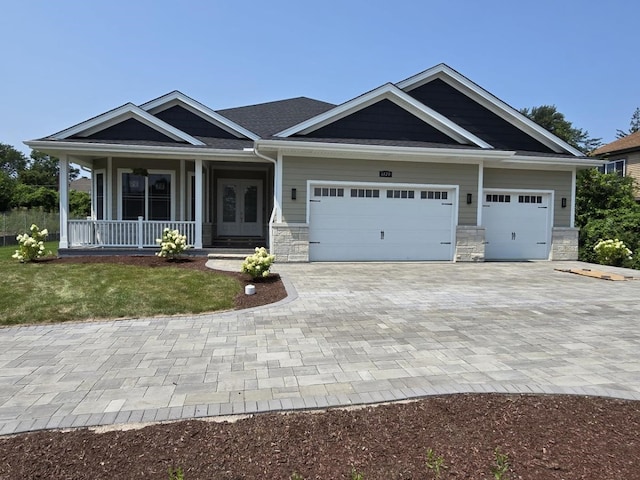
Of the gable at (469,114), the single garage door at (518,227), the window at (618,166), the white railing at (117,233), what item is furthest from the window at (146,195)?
the window at (618,166)

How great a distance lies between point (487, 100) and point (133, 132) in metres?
11.9

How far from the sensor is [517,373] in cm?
417

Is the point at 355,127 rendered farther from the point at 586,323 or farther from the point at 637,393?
the point at 637,393

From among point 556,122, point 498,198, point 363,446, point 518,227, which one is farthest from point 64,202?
point 556,122

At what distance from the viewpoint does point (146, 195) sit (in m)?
14.0

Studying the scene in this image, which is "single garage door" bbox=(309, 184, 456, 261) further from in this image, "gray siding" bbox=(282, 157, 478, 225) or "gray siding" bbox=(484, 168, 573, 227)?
"gray siding" bbox=(484, 168, 573, 227)

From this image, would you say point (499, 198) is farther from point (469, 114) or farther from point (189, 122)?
point (189, 122)

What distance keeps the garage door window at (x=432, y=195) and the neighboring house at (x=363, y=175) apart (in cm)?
3

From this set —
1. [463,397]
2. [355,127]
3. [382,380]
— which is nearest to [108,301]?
[382,380]

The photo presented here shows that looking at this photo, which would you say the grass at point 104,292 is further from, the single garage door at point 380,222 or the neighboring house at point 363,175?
the single garage door at point 380,222

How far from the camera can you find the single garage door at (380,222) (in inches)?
493

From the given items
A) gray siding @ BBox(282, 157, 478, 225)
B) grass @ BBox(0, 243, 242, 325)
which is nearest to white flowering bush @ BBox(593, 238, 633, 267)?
gray siding @ BBox(282, 157, 478, 225)

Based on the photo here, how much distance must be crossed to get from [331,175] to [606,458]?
10306 mm

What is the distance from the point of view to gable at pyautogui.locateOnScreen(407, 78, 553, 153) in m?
14.7
